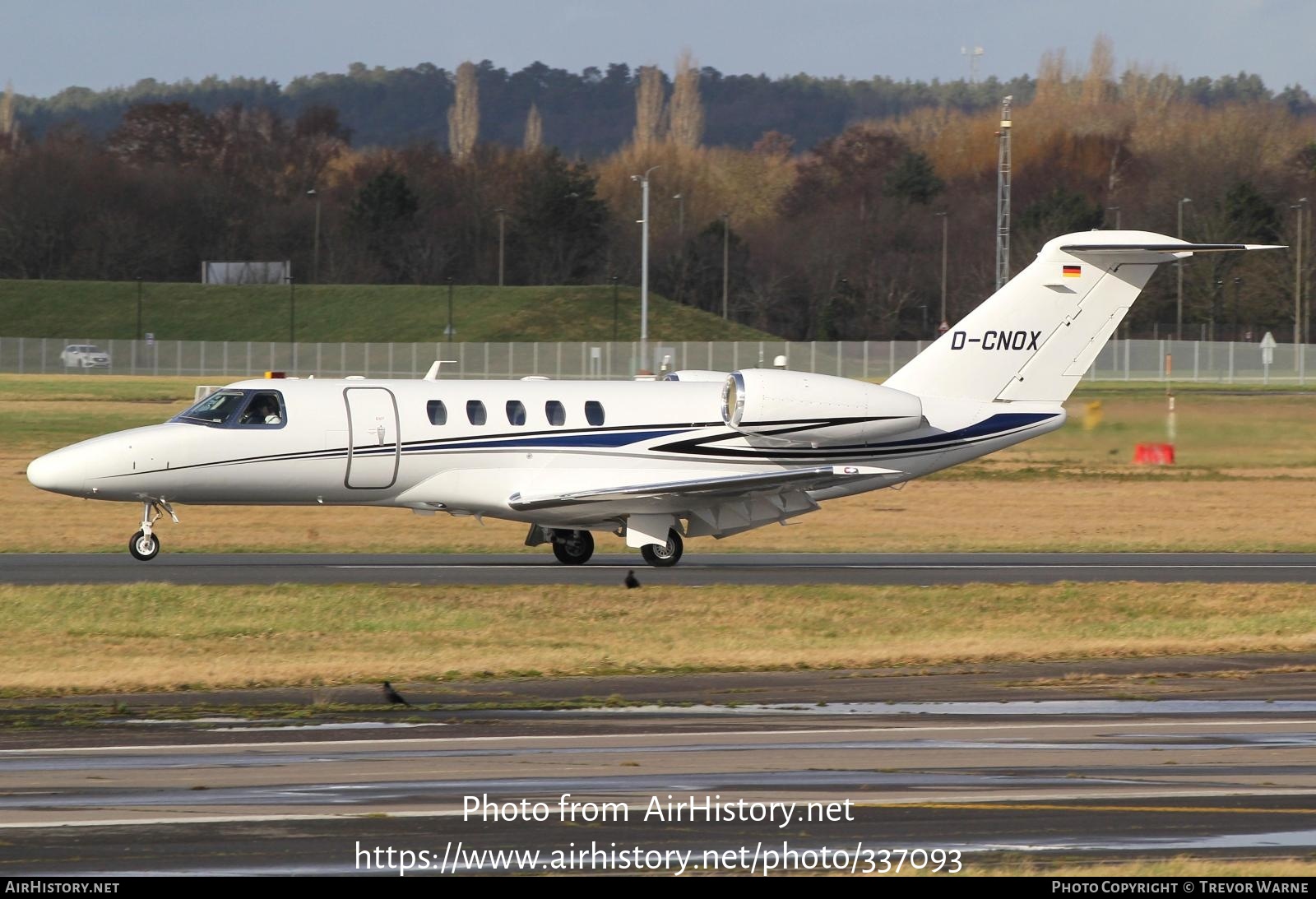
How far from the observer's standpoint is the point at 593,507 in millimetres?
24781

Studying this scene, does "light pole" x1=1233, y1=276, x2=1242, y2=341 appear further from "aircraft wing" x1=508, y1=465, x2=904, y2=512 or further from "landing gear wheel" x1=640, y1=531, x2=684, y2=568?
"aircraft wing" x1=508, y1=465, x2=904, y2=512

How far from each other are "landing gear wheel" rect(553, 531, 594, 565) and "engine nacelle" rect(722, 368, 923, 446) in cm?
291

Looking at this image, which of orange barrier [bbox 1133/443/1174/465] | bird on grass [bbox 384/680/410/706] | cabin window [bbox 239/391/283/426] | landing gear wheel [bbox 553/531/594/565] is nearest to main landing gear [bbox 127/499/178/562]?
cabin window [bbox 239/391/283/426]

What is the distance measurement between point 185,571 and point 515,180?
136519mm

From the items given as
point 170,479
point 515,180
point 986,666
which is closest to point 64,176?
point 515,180

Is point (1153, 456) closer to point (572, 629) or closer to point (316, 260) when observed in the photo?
point (572, 629)

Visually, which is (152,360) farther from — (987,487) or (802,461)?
(802,461)

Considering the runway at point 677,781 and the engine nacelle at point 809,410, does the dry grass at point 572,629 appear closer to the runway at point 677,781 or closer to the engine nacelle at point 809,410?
the runway at point 677,781

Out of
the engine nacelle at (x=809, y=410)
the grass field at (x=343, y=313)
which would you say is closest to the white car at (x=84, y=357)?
the grass field at (x=343, y=313)

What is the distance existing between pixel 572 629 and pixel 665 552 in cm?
633

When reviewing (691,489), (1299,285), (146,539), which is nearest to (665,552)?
(691,489)

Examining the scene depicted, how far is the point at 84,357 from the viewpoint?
98.4 meters

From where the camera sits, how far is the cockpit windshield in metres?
24.3

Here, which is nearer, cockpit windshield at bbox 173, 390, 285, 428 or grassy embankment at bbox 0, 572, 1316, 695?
grassy embankment at bbox 0, 572, 1316, 695
